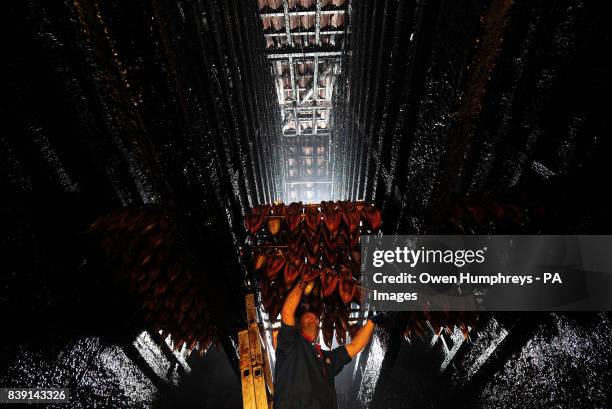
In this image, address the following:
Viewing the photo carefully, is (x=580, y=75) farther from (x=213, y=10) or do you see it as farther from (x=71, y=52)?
(x=213, y=10)

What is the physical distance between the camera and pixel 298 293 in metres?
3.40

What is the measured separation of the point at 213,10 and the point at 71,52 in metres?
2.80

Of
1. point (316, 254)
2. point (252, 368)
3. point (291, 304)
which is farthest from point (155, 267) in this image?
point (316, 254)

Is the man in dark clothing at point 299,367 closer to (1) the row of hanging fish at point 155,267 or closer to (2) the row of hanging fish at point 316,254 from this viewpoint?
(2) the row of hanging fish at point 316,254

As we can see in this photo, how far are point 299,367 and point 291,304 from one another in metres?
0.71

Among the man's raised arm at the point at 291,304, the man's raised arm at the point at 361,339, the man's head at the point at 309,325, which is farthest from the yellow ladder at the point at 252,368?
the man's raised arm at the point at 361,339

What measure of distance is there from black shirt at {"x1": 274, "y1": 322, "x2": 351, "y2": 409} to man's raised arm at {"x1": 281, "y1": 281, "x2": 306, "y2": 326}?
8 cm

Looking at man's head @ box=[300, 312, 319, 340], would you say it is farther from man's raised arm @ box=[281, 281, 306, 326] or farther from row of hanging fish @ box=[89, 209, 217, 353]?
row of hanging fish @ box=[89, 209, 217, 353]

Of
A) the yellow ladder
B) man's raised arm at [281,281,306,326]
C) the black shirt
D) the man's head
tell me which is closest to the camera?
the yellow ladder

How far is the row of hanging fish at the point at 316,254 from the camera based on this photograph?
338cm

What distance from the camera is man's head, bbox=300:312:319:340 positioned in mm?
3492

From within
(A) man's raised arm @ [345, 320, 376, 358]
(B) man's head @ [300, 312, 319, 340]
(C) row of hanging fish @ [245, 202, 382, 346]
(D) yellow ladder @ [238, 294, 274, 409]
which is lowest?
(A) man's raised arm @ [345, 320, 376, 358]

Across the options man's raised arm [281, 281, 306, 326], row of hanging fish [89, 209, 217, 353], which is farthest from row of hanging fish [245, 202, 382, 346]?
row of hanging fish [89, 209, 217, 353]

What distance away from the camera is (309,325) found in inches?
138
